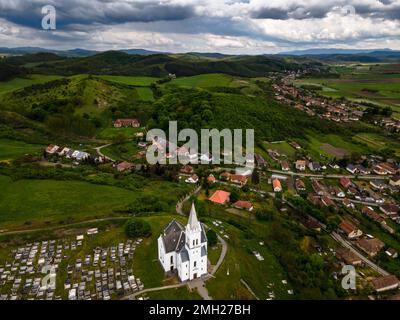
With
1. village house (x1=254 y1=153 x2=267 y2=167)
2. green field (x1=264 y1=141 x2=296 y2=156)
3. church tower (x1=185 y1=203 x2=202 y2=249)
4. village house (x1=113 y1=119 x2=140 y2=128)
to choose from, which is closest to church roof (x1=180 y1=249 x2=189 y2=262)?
church tower (x1=185 y1=203 x2=202 y2=249)

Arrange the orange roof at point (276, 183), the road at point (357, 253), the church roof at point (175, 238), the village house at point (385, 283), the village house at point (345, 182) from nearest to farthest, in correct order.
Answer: the church roof at point (175, 238)
the village house at point (385, 283)
the road at point (357, 253)
the orange roof at point (276, 183)
the village house at point (345, 182)

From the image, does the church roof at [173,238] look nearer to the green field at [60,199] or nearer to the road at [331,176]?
the green field at [60,199]

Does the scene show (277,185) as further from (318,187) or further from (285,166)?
(285,166)

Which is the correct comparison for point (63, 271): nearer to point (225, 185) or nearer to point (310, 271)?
point (310, 271)

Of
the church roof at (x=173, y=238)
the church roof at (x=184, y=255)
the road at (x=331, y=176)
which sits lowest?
the road at (x=331, y=176)

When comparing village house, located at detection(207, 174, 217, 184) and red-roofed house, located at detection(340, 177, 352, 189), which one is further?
red-roofed house, located at detection(340, 177, 352, 189)

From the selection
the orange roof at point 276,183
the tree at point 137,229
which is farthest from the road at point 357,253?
the tree at point 137,229

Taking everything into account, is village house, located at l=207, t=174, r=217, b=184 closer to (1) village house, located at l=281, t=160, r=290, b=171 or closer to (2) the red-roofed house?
(1) village house, located at l=281, t=160, r=290, b=171

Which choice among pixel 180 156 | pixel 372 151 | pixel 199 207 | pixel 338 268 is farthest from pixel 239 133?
pixel 338 268
